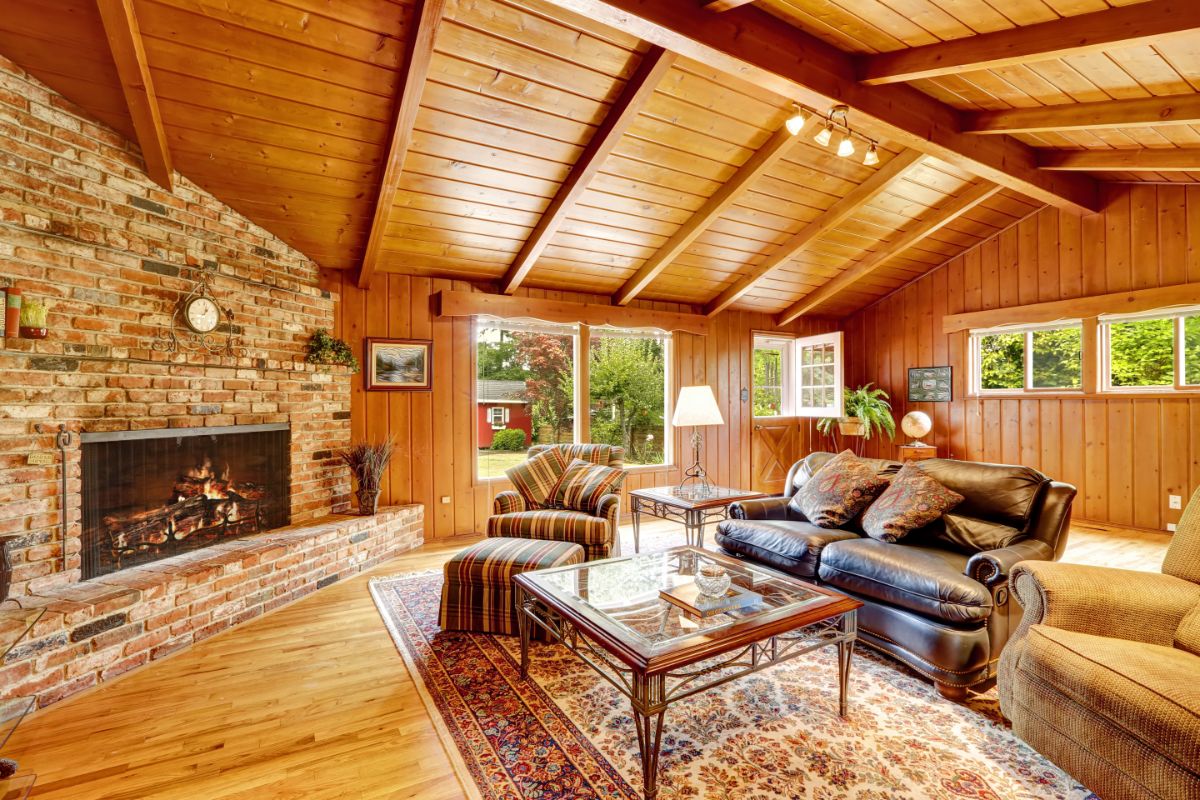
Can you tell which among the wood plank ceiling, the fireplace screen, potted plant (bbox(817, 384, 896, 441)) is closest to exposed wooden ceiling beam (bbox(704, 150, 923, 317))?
the wood plank ceiling

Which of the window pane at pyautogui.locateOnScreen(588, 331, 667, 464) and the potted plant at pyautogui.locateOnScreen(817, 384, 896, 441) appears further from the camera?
the potted plant at pyautogui.locateOnScreen(817, 384, 896, 441)

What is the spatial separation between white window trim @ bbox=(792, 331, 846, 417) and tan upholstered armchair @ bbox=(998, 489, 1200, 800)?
388 centimetres

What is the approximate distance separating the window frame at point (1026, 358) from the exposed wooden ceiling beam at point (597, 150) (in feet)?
15.1

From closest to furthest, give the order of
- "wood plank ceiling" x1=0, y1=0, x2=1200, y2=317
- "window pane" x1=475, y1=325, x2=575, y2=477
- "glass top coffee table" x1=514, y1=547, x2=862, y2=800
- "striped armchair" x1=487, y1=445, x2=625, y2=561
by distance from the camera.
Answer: "glass top coffee table" x1=514, y1=547, x2=862, y2=800 < "wood plank ceiling" x1=0, y1=0, x2=1200, y2=317 < "striped armchair" x1=487, y1=445, x2=625, y2=561 < "window pane" x1=475, y1=325, x2=575, y2=477

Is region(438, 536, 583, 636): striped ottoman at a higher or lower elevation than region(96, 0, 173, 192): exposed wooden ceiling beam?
lower

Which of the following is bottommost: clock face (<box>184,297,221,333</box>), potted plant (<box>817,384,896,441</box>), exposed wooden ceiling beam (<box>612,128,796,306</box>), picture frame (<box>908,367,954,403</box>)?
potted plant (<box>817,384,896,441</box>)

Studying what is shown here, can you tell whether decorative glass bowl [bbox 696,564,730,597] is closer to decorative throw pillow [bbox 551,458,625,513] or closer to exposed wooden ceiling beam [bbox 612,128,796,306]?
decorative throw pillow [bbox 551,458,625,513]

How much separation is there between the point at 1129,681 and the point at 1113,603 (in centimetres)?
39

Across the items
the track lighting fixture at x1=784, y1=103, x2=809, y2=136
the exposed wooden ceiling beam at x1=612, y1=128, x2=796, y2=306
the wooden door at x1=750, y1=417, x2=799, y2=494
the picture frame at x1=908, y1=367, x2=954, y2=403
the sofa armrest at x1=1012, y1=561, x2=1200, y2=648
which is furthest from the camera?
the wooden door at x1=750, y1=417, x2=799, y2=494

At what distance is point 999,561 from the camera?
7.04ft

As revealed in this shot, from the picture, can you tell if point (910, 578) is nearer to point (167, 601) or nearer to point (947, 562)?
point (947, 562)

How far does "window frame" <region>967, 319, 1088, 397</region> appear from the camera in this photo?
Answer: 16.3 feet

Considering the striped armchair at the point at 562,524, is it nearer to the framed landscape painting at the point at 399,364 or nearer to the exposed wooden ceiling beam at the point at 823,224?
the framed landscape painting at the point at 399,364

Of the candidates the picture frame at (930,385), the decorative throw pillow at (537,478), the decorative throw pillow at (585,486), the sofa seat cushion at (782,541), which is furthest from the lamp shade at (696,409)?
the picture frame at (930,385)
